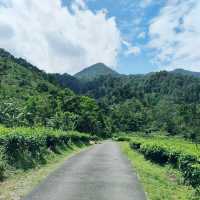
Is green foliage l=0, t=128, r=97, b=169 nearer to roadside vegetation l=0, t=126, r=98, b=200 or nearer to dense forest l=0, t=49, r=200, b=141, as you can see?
roadside vegetation l=0, t=126, r=98, b=200

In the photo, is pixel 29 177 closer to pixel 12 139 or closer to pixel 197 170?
pixel 12 139

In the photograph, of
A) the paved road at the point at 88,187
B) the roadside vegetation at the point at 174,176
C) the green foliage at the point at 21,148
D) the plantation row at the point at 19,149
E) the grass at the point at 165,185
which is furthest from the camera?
the green foliage at the point at 21,148

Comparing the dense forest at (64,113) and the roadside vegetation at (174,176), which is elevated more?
the dense forest at (64,113)

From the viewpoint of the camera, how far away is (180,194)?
50.8 ft

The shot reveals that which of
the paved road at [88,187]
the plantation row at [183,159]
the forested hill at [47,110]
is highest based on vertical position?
the forested hill at [47,110]

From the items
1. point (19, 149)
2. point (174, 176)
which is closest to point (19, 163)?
point (19, 149)

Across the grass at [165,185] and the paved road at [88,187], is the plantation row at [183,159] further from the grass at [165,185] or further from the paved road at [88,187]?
the paved road at [88,187]

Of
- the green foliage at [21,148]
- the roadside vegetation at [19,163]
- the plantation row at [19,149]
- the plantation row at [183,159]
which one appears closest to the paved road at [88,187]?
the roadside vegetation at [19,163]

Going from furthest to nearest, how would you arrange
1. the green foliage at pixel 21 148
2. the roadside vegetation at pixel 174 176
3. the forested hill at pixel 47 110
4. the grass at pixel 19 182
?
the forested hill at pixel 47 110, the green foliage at pixel 21 148, the roadside vegetation at pixel 174 176, the grass at pixel 19 182

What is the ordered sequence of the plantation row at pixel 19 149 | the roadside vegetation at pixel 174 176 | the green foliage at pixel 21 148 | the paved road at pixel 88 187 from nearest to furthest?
the paved road at pixel 88 187 < the roadside vegetation at pixel 174 176 < the plantation row at pixel 19 149 < the green foliage at pixel 21 148

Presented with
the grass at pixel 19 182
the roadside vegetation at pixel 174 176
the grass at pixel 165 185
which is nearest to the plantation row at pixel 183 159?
the roadside vegetation at pixel 174 176

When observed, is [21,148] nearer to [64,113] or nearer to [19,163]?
[19,163]

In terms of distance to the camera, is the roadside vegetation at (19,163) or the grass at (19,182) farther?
the roadside vegetation at (19,163)

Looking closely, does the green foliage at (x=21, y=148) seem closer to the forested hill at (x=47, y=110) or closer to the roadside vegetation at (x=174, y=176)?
the roadside vegetation at (x=174, y=176)
